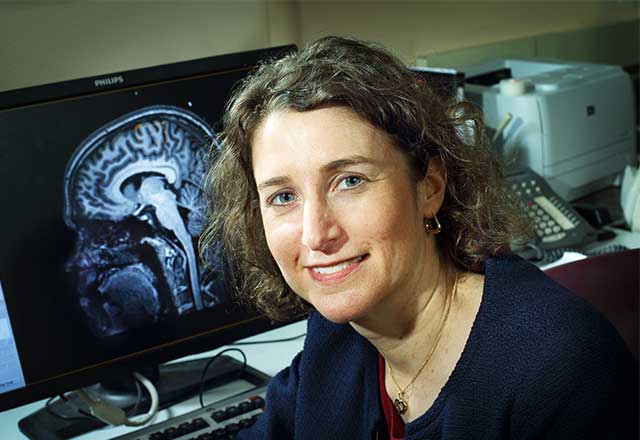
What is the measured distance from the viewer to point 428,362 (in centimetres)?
127

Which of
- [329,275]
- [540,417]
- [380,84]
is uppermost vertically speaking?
[380,84]

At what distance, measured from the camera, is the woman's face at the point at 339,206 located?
110 centimetres

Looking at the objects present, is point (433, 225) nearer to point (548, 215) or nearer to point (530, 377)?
point (530, 377)

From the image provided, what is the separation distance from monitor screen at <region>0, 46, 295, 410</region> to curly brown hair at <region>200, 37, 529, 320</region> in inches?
3.8

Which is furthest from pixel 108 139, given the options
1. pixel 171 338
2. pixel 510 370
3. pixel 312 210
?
pixel 510 370

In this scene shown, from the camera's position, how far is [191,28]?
2.02 meters

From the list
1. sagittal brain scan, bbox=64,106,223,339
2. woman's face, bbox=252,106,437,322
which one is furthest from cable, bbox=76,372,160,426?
Result: woman's face, bbox=252,106,437,322

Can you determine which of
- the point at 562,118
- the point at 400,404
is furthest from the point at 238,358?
the point at 562,118

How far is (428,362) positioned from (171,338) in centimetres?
49

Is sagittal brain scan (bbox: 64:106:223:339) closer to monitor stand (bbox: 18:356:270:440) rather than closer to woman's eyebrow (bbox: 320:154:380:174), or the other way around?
monitor stand (bbox: 18:356:270:440)

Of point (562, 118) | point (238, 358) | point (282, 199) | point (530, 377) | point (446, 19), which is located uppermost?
point (446, 19)

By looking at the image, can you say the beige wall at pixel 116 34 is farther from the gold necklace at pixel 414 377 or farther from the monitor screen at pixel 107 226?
the gold necklace at pixel 414 377

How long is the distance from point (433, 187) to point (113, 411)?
66cm

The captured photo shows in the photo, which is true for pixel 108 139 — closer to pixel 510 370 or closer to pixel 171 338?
pixel 171 338
